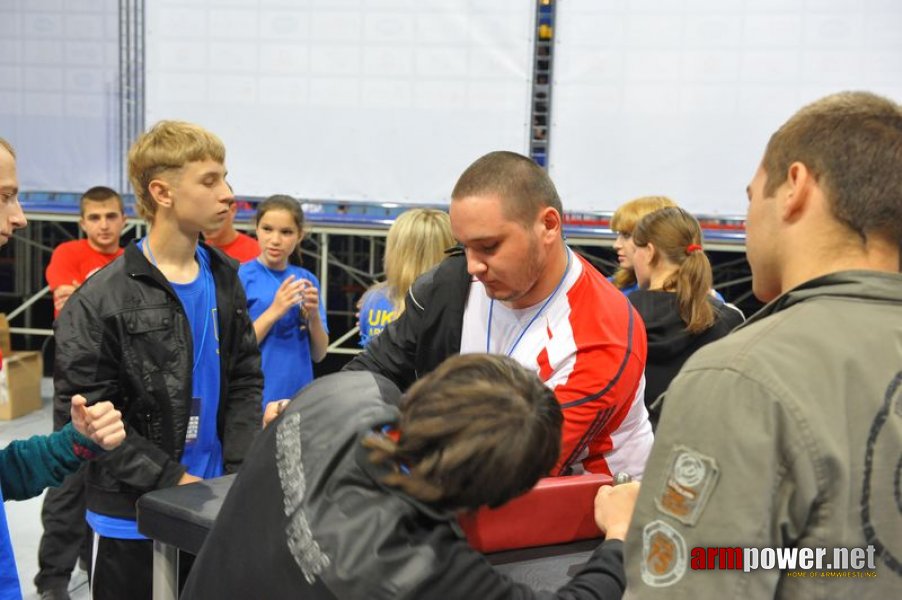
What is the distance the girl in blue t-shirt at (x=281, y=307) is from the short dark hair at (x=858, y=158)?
250cm

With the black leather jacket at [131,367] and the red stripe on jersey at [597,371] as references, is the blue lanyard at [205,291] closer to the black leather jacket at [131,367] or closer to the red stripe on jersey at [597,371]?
the black leather jacket at [131,367]

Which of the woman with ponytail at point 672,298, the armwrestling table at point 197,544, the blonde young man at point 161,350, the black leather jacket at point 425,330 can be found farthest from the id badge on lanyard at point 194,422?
the woman with ponytail at point 672,298

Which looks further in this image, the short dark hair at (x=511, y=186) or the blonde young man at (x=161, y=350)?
the blonde young man at (x=161, y=350)

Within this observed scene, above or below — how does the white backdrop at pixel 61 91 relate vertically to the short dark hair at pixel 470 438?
above

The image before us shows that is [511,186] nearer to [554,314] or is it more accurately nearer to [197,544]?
[554,314]

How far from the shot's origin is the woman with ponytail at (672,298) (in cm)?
266

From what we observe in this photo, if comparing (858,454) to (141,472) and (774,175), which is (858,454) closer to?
(774,175)

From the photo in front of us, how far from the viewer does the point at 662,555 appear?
0.91m

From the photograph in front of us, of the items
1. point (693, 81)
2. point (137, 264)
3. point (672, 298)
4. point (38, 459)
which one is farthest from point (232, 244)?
point (693, 81)

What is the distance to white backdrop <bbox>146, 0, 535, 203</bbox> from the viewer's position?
528cm

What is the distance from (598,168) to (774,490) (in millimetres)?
4589

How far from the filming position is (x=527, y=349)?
1834mm

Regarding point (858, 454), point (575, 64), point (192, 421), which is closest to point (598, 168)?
point (575, 64)

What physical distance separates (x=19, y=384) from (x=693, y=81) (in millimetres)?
4503
